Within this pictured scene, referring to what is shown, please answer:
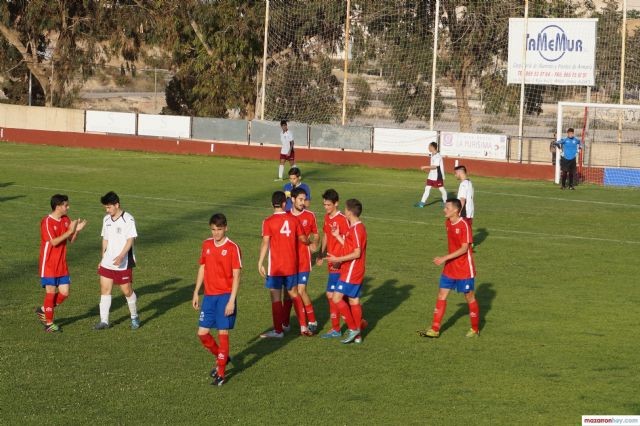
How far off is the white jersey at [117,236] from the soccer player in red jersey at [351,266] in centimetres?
271

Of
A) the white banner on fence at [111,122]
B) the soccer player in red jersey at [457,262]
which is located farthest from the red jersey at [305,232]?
the white banner on fence at [111,122]

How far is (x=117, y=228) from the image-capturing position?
14633 mm

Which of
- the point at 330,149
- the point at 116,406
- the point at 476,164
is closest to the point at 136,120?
the point at 330,149

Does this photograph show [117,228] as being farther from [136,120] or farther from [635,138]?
[136,120]

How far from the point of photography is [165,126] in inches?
1966

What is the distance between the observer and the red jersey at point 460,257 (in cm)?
1448

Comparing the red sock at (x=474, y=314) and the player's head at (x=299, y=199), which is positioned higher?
the player's head at (x=299, y=199)

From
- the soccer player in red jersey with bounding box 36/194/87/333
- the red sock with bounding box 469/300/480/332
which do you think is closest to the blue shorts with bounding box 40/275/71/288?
the soccer player in red jersey with bounding box 36/194/87/333

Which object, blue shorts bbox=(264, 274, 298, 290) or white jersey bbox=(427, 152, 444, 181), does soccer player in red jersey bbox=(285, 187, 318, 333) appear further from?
white jersey bbox=(427, 152, 444, 181)

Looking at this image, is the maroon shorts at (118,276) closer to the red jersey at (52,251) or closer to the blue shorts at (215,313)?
the red jersey at (52,251)

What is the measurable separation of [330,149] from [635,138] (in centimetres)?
1223

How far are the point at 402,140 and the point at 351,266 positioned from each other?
1193 inches

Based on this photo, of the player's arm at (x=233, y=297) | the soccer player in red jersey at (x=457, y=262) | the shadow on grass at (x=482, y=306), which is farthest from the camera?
the shadow on grass at (x=482, y=306)

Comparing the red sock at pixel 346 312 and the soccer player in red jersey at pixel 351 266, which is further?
the red sock at pixel 346 312
